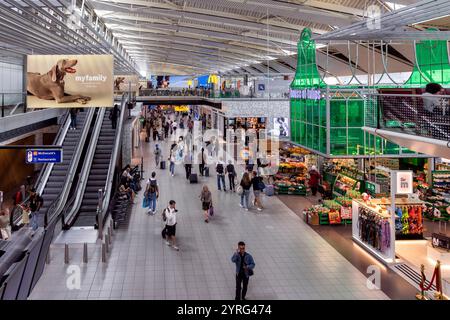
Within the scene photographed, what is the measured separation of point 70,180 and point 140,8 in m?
10.7

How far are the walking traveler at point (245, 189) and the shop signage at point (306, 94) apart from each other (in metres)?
3.96

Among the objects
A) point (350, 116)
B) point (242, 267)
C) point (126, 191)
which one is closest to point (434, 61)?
point (350, 116)

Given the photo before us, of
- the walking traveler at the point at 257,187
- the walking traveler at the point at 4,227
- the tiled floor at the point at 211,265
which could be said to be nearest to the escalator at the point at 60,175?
the walking traveler at the point at 4,227

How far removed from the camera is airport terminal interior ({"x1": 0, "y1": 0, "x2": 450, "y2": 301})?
799 cm

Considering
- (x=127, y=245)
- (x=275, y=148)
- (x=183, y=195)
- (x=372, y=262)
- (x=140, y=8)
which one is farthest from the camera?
(x=275, y=148)

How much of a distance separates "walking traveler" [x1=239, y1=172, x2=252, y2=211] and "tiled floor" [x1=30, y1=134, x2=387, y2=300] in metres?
0.85

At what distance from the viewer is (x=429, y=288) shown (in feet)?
24.6

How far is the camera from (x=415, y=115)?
888cm

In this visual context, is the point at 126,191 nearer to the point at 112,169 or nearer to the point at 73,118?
the point at 112,169

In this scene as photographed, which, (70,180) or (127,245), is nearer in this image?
(127,245)

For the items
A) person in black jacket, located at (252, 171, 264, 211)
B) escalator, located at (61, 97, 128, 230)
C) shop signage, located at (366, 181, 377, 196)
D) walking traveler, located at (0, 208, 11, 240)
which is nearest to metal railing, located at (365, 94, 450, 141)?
shop signage, located at (366, 181, 377, 196)

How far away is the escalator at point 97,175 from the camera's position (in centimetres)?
1280
